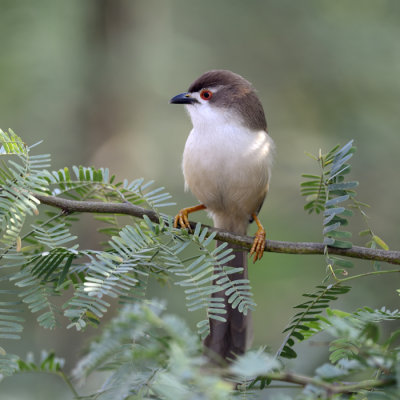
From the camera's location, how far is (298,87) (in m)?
A: 9.55

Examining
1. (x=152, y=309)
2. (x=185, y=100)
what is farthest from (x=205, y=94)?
(x=152, y=309)

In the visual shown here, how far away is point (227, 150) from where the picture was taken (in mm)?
4754

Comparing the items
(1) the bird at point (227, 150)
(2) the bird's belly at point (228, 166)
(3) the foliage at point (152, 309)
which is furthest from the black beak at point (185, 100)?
(3) the foliage at point (152, 309)

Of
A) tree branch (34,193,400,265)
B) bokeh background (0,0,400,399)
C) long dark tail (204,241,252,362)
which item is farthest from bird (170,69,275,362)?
bokeh background (0,0,400,399)

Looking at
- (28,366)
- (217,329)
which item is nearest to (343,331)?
(28,366)

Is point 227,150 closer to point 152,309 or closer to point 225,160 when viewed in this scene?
point 225,160

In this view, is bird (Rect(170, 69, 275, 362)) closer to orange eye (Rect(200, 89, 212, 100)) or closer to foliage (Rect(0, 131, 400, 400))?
orange eye (Rect(200, 89, 212, 100))

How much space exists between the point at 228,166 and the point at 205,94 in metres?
0.93

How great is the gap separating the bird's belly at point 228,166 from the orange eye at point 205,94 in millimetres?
465

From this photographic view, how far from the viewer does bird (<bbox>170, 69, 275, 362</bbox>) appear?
477cm

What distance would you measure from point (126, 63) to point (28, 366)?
8446 millimetres

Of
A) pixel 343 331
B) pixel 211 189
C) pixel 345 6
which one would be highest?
pixel 345 6

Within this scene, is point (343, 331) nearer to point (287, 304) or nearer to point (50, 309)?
point (50, 309)

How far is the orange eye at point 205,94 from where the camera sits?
527 cm
